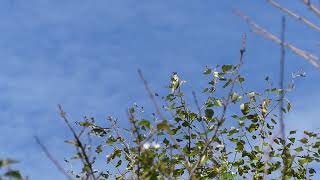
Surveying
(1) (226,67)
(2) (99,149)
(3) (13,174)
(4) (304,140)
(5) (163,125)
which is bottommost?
(3) (13,174)

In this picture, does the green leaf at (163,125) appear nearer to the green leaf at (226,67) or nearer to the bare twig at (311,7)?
the bare twig at (311,7)

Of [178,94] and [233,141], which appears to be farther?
[178,94]

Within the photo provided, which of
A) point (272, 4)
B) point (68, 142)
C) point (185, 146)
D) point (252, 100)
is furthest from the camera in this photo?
point (252, 100)

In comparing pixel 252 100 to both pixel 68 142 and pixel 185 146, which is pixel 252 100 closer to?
pixel 185 146

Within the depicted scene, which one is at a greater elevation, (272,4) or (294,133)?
(294,133)

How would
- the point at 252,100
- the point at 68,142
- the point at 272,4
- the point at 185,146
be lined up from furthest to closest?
the point at 252,100 → the point at 185,146 → the point at 68,142 → the point at 272,4

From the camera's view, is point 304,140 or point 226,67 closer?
point 304,140

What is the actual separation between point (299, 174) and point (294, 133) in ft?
1.65

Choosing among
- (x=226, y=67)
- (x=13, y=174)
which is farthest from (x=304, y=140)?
(x=13, y=174)

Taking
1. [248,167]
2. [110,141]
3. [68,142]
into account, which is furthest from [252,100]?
[68,142]

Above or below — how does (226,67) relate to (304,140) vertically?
above

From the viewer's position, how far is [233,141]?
712 centimetres

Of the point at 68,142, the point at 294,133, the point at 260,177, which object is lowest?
the point at 68,142

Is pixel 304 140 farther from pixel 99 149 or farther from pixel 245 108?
pixel 99 149
